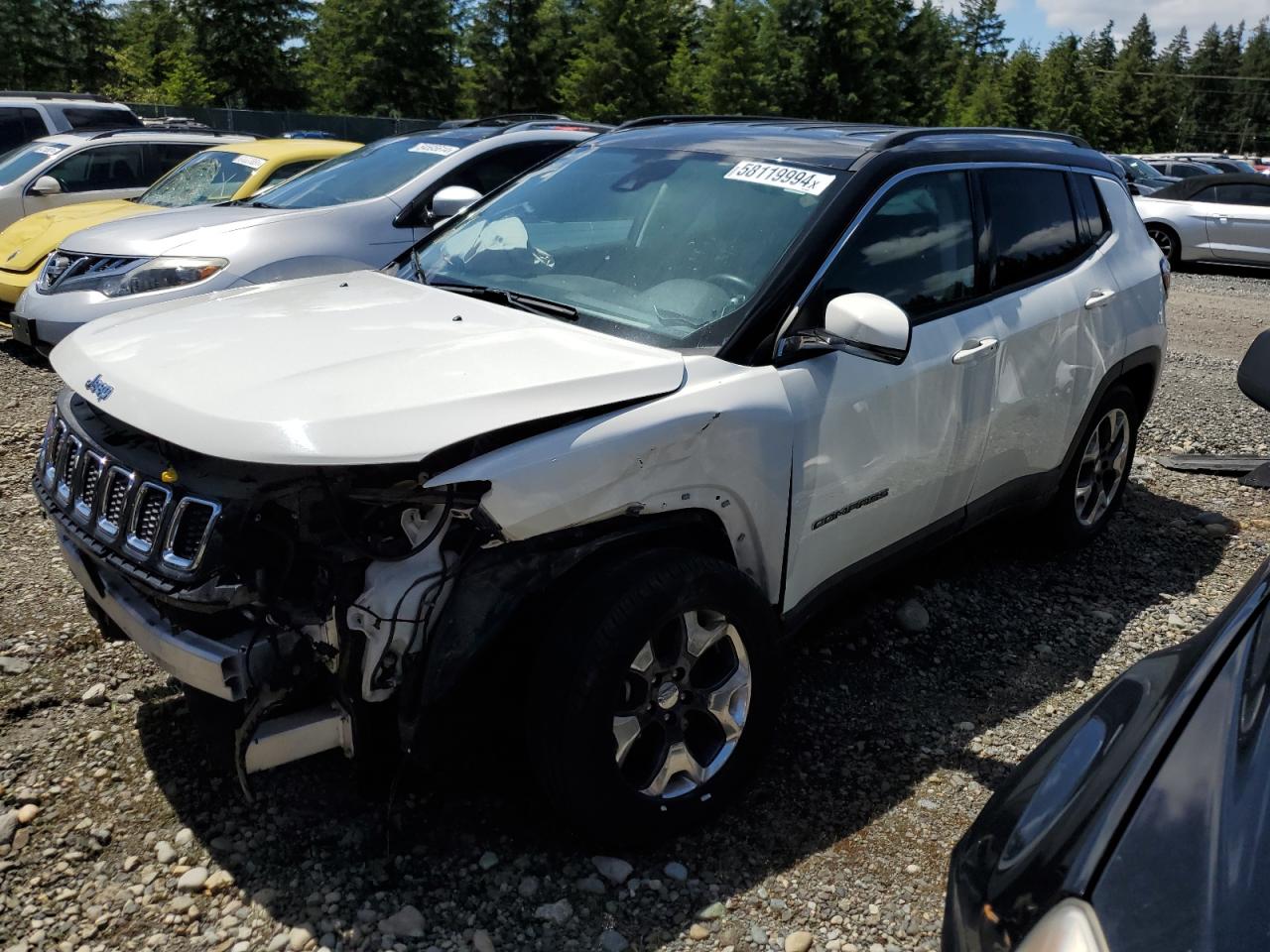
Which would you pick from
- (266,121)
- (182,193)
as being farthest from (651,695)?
(266,121)

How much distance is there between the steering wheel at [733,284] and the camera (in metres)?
3.14

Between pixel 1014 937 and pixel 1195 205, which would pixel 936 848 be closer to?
pixel 1014 937

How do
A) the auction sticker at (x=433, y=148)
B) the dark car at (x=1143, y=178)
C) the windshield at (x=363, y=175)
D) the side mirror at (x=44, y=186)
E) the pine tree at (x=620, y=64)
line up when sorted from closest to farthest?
1. the windshield at (x=363, y=175)
2. the auction sticker at (x=433, y=148)
3. the side mirror at (x=44, y=186)
4. the dark car at (x=1143, y=178)
5. the pine tree at (x=620, y=64)

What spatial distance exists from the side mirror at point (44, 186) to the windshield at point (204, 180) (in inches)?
54.4

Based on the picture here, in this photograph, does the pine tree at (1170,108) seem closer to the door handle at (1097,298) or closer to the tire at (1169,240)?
the tire at (1169,240)

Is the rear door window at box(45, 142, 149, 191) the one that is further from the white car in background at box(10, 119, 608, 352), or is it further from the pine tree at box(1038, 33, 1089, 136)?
the pine tree at box(1038, 33, 1089, 136)

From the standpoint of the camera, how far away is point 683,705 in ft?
9.32

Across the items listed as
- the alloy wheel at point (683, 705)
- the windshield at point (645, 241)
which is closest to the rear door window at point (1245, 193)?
the windshield at point (645, 241)

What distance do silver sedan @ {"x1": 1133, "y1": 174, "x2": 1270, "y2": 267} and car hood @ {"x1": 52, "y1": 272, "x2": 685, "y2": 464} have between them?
15856 mm

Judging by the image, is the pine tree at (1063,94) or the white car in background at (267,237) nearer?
the white car in background at (267,237)

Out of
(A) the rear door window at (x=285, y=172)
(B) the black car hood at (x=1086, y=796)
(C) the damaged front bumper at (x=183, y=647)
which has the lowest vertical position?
(C) the damaged front bumper at (x=183, y=647)

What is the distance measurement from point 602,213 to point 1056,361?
1849mm

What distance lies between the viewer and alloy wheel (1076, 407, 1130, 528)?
488 cm

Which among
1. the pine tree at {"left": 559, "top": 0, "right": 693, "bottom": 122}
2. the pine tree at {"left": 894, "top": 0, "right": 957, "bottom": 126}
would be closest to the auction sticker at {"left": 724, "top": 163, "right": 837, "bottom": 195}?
the pine tree at {"left": 559, "top": 0, "right": 693, "bottom": 122}
